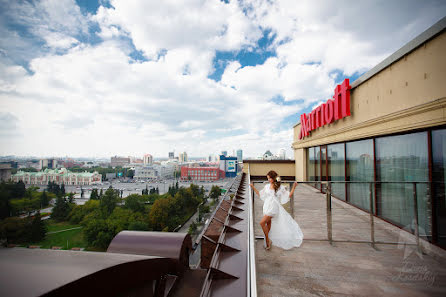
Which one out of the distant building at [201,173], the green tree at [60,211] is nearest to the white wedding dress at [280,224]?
the green tree at [60,211]

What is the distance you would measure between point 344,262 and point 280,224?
1133 millimetres

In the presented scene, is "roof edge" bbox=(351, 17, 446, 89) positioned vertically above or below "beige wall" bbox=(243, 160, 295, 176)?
above

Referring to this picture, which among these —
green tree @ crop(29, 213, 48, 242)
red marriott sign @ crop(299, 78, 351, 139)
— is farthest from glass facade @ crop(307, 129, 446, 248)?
green tree @ crop(29, 213, 48, 242)

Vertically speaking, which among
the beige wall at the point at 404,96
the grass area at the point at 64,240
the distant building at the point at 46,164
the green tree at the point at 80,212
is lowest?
the grass area at the point at 64,240

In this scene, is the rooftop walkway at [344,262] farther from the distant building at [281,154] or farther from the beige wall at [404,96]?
the distant building at [281,154]

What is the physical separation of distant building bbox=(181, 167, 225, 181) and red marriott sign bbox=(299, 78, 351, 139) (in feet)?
356

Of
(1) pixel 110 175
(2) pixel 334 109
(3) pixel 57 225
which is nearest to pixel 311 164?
(2) pixel 334 109

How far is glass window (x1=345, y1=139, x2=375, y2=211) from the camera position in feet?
19.1

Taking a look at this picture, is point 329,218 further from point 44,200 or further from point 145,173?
point 145,173

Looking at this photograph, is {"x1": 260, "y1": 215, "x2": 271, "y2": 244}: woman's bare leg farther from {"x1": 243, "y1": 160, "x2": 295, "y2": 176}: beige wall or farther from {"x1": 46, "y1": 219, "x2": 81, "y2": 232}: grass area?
{"x1": 46, "y1": 219, "x2": 81, "y2": 232}: grass area

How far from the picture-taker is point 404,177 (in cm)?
473

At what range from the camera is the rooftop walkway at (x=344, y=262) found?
2561 mm

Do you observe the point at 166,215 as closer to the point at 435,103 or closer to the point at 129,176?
the point at 435,103

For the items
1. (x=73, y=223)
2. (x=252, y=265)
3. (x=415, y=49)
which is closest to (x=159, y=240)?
(x=252, y=265)
